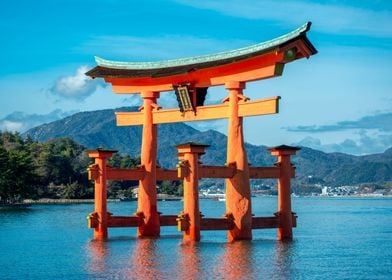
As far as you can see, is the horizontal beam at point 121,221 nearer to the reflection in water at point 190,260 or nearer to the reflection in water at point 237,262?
the reflection in water at point 190,260

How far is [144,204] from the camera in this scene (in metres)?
34.8

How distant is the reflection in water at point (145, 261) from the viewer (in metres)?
23.2

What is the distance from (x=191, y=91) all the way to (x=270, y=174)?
4.64 m

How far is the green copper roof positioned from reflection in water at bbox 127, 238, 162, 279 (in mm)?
7534

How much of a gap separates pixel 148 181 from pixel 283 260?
9.72 metres

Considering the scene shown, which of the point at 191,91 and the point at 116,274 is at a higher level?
the point at 191,91

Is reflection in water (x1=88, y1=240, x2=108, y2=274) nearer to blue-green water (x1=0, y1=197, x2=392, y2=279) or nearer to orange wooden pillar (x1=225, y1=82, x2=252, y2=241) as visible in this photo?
blue-green water (x1=0, y1=197, x2=392, y2=279)

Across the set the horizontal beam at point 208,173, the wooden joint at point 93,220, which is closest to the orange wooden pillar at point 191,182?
the horizontal beam at point 208,173

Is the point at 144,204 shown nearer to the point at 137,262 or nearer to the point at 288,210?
the point at 288,210

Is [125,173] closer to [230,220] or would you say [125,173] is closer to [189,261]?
[230,220]

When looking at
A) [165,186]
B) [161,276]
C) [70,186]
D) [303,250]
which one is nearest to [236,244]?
[303,250]

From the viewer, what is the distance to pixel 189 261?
26.0m

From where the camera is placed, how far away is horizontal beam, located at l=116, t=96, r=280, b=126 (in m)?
28.9

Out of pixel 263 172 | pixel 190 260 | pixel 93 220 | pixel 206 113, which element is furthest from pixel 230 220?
pixel 93 220
